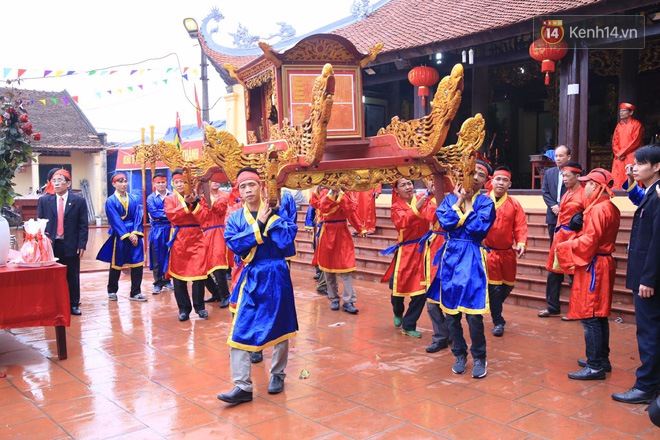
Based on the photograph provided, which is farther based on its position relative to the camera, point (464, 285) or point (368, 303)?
point (368, 303)

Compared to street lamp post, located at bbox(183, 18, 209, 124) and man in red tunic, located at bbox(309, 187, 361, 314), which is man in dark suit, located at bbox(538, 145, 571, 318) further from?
street lamp post, located at bbox(183, 18, 209, 124)

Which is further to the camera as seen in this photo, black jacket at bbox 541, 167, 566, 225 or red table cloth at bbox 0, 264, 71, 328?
black jacket at bbox 541, 167, 566, 225

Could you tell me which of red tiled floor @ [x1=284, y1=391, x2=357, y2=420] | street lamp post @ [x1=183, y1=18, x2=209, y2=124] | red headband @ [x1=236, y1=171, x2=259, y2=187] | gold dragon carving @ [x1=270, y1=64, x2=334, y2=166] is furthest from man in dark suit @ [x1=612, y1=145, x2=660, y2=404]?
street lamp post @ [x1=183, y1=18, x2=209, y2=124]

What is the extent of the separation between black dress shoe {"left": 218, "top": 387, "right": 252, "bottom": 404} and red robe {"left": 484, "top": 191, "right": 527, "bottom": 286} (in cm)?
286

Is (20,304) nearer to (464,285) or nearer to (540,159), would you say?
(464,285)

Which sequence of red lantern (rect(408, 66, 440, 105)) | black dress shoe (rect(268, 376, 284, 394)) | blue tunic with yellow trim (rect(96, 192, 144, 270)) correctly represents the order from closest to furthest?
black dress shoe (rect(268, 376, 284, 394))
blue tunic with yellow trim (rect(96, 192, 144, 270))
red lantern (rect(408, 66, 440, 105))

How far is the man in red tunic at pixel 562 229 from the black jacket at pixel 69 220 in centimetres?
534

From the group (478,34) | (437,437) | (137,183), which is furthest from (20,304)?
(137,183)

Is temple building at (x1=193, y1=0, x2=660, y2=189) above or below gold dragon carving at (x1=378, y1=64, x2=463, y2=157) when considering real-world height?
above

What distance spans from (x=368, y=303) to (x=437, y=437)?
12.8ft

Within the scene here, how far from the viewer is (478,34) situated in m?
8.94

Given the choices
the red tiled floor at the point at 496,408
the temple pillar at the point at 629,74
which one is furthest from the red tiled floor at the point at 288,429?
the temple pillar at the point at 629,74

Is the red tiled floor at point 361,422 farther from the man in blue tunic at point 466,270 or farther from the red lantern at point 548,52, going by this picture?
the red lantern at point 548,52

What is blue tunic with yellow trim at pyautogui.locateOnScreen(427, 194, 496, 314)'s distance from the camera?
430 centimetres
